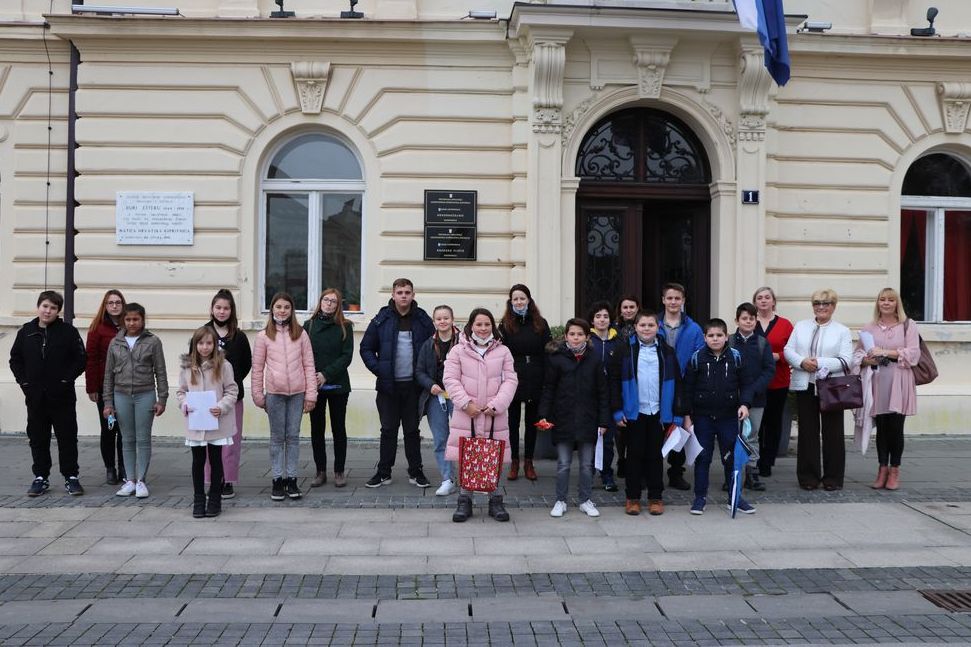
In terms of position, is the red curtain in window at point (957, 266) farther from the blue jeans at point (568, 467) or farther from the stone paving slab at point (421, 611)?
the stone paving slab at point (421, 611)

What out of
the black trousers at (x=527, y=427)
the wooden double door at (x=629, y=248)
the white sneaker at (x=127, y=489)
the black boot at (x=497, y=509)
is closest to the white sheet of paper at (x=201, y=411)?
the white sneaker at (x=127, y=489)

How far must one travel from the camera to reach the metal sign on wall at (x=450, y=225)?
11.5 metres

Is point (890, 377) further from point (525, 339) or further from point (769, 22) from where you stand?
point (769, 22)

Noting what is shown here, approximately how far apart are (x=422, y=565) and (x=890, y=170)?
9.00m

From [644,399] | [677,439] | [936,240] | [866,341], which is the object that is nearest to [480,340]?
[644,399]

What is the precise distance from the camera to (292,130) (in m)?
11.8

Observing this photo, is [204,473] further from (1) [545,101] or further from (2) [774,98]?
(2) [774,98]

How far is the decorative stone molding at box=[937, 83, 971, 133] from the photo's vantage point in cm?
1207

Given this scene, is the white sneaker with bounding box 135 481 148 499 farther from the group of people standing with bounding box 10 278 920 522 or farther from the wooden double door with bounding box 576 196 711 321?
the wooden double door with bounding box 576 196 711 321

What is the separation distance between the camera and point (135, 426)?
8211mm

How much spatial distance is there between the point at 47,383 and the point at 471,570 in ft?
14.9

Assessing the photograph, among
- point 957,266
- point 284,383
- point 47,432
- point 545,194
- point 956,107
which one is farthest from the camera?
point 957,266

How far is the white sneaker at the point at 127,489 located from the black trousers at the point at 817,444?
621cm

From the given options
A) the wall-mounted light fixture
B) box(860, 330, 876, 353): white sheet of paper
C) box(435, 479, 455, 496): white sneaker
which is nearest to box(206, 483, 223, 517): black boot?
box(435, 479, 455, 496): white sneaker
